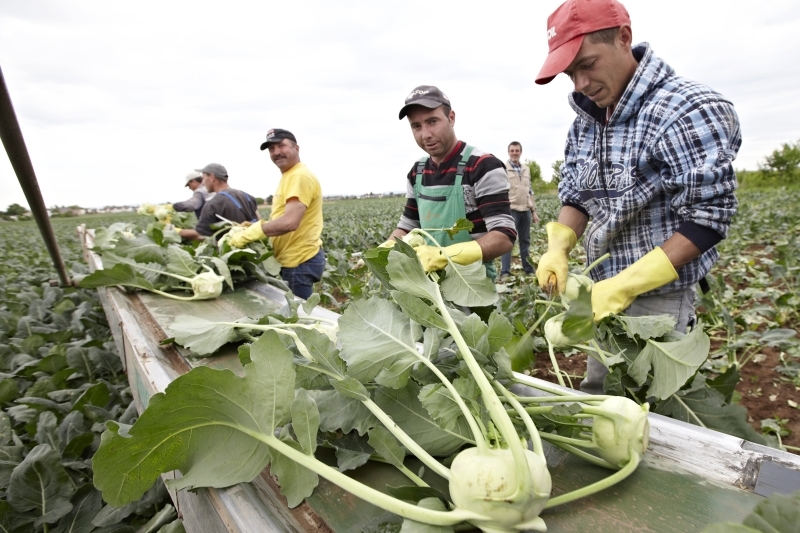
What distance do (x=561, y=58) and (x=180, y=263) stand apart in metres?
2.65

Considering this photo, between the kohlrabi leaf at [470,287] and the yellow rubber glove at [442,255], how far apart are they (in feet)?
1.52

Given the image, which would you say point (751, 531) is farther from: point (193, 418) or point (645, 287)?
point (645, 287)

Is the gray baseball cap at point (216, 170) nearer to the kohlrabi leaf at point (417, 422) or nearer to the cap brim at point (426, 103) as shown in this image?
the cap brim at point (426, 103)

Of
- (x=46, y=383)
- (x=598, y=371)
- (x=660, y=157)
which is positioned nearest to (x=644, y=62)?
(x=660, y=157)

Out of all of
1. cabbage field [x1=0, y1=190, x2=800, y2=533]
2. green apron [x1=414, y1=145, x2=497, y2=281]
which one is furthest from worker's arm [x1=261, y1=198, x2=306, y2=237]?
green apron [x1=414, y1=145, x2=497, y2=281]

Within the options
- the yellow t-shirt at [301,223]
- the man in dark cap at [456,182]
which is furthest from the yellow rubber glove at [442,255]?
the yellow t-shirt at [301,223]

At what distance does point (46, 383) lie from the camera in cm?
274

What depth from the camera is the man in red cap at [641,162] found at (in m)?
1.65

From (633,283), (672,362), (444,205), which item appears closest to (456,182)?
(444,205)

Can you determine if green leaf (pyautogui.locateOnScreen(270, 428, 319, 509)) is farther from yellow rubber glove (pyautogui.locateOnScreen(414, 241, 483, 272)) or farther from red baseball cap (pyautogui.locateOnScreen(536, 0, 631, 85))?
red baseball cap (pyautogui.locateOnScreen(536, 0, 631, 85))

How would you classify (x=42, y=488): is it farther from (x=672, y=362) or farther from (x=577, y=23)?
(x=577, y=23)

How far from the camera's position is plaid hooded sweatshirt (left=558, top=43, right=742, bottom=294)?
1.64m

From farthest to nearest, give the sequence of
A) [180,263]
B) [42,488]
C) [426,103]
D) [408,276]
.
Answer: [180,263], [426,103], [42,488], [408,276]

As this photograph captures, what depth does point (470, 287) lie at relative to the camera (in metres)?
1.51
